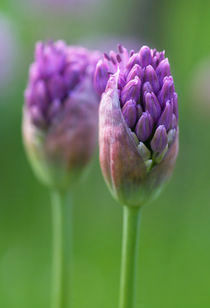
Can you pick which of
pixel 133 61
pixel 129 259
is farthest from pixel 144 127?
pixel 129 259

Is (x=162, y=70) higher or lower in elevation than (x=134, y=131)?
higher

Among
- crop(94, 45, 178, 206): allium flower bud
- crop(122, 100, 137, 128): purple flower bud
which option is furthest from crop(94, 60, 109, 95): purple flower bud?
crop(122, 100, 137, 128): purple flower bud

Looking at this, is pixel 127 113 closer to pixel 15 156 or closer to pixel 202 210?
pixel 202 210

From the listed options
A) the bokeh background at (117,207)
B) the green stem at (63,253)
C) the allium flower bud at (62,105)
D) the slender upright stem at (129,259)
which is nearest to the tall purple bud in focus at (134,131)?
the slender upright stem at (129,259)

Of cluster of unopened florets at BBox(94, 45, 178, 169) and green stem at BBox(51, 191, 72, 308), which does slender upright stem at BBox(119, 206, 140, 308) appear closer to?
cluster of unopened florets at BBox(94, 45, 178, 169)

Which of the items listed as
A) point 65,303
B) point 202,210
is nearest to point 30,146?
point 65,303

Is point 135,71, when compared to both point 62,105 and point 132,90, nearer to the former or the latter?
point 132,90

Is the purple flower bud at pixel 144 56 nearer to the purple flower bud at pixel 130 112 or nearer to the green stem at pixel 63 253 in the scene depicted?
the purple flower bud at pixel 130 112
